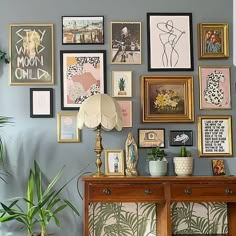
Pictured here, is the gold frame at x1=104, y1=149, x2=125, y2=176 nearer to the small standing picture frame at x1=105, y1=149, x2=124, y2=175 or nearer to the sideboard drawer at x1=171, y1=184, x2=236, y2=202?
the small standing picture frame at x1=105, y1=149, x2=124, y2=175

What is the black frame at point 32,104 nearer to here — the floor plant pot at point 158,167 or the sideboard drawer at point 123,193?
the sideboard drawer at point 123,193

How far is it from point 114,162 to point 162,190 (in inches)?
19.1

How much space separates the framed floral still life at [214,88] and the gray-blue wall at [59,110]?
0.04 meters

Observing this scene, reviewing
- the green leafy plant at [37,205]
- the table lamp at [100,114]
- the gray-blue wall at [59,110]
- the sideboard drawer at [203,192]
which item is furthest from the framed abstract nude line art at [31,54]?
the sideboard drawer at [203,192]

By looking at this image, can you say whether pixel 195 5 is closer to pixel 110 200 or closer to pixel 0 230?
pixel 110 200

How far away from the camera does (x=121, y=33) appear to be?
12.9 feet

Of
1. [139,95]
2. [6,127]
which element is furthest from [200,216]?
[6,127]

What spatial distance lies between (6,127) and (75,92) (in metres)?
0.60

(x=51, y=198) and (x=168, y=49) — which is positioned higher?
(x=168, y=49)

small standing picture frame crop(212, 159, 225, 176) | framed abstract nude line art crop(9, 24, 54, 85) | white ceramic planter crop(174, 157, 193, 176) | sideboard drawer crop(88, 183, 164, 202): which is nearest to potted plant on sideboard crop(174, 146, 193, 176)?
white ceramic planter crop(174, 157, 193, 176)

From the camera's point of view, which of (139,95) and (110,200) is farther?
(139,95)

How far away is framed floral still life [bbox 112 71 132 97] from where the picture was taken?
153 inches

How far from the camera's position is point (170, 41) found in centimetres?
393

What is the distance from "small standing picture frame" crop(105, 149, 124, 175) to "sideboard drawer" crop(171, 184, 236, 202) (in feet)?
1.58
